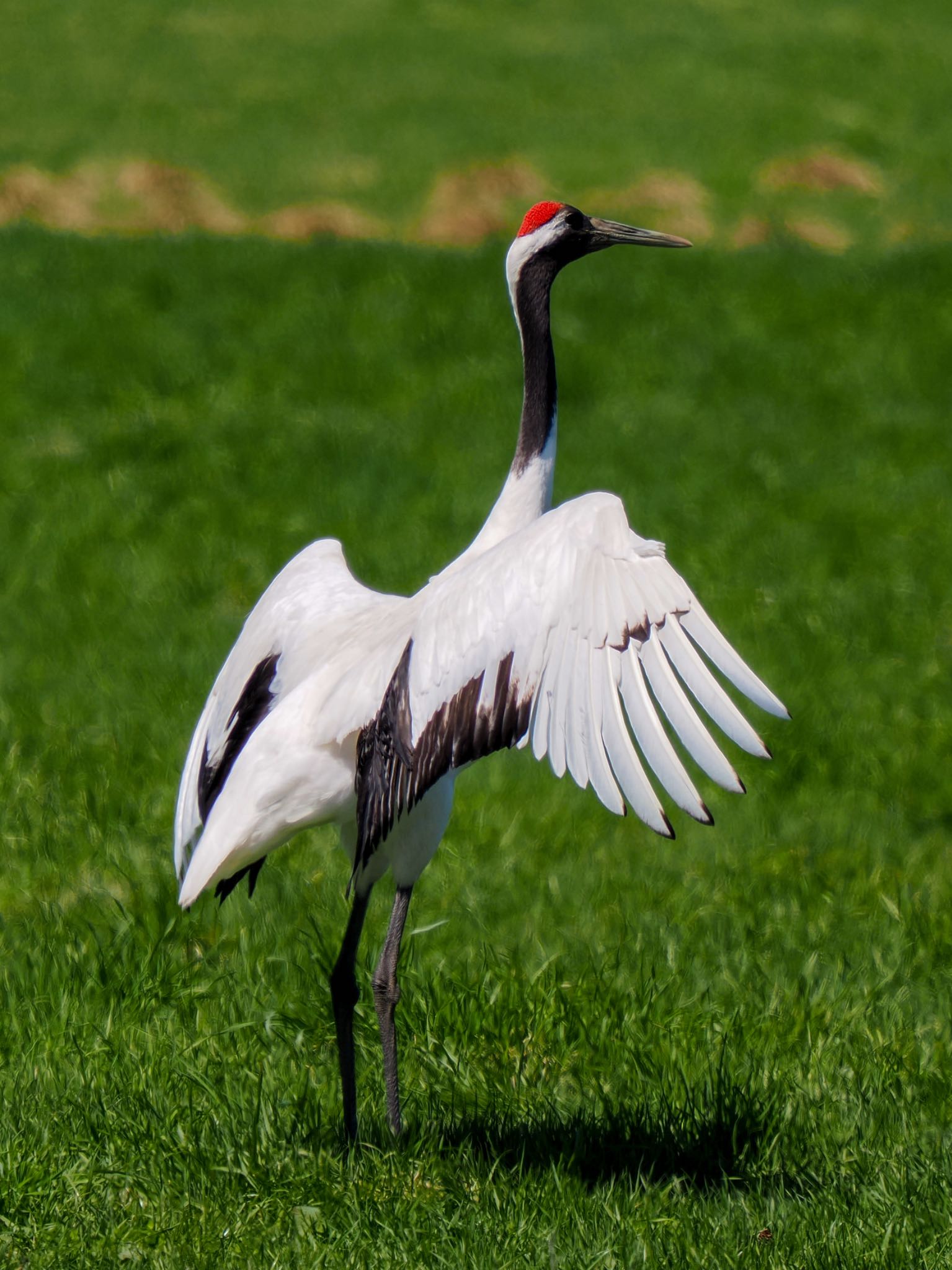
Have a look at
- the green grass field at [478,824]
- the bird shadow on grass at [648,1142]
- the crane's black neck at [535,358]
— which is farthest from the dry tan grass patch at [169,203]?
the bird shadow on grass at [648,1142]

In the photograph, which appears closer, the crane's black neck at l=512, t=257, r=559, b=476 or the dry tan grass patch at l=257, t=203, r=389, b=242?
the crane's black neck at l=512, t=257, r=559, b=476

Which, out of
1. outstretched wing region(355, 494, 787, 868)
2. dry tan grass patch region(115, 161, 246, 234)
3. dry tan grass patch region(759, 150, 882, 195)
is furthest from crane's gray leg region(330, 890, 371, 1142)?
dry tan grass patch region(759, 150, 882, 195)

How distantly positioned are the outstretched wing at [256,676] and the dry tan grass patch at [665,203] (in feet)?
49.4

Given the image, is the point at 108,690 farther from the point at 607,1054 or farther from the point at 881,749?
the point at 607,1054

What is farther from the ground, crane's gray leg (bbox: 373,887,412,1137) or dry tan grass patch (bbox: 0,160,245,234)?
dry tan grass patch (bbox: 0,160,245,234)

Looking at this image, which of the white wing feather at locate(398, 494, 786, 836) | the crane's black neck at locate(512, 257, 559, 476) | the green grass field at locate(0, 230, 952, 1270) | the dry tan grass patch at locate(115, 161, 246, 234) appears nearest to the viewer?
the white wing feather at locate(398, 494, 786, 836)

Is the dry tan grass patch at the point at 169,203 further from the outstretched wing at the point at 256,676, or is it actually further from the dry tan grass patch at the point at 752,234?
the outstretched wing at the point at 256,676

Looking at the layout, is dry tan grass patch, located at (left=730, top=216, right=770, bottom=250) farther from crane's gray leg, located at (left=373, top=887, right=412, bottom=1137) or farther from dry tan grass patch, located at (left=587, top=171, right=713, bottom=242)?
crane's gray leg, located at (left=373, top=887, right=412, bottom=1137)

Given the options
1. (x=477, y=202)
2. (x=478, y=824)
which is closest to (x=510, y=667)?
(x=478, y=824)

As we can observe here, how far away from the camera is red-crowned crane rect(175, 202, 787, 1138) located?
3020 mm

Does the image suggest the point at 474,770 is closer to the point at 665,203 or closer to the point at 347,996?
the point at 347,996

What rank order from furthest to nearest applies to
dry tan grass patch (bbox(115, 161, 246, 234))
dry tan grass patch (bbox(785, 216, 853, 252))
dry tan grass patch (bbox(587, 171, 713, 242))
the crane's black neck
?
dry tan grass patch (bbox(587, 171, 713, 242)), dry tan grass patch (bbox(785, 216, 853, 252)), dry tan grass patch (bbox(115, 161, 246, 234)), the crane's black neck

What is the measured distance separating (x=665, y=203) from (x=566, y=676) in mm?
17740

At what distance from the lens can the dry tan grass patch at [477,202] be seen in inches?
671
